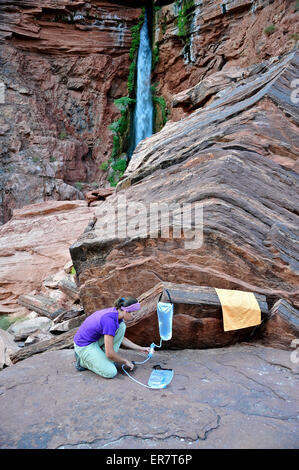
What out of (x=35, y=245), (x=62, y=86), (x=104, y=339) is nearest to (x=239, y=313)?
(x=104, y=339)

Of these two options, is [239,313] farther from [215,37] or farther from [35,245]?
[215,37]

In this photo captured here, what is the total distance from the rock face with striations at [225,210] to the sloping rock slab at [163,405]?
1.01 meters

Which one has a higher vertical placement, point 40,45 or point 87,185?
point 40,45

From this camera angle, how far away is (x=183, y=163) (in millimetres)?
6047

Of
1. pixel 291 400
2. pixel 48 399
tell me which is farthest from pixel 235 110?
pixel 48 399

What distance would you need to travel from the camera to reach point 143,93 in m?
20.6

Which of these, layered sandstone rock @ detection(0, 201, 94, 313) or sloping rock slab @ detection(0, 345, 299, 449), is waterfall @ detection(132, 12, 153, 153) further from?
sloping rock slab @ detection(0, 345, 299, 449)

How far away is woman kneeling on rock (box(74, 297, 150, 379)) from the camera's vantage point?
11.1ft

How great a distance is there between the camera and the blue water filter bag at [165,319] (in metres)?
3.88

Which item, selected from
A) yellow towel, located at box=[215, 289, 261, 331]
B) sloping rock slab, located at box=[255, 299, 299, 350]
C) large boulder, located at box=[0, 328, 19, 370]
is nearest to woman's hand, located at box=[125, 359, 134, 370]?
yellow towel, located at box=[215, 289, 261, 331]

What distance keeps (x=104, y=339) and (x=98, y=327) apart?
0.12m

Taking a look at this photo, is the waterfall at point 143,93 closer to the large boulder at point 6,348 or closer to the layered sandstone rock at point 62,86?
the layered sandstone rock at point 62,86
